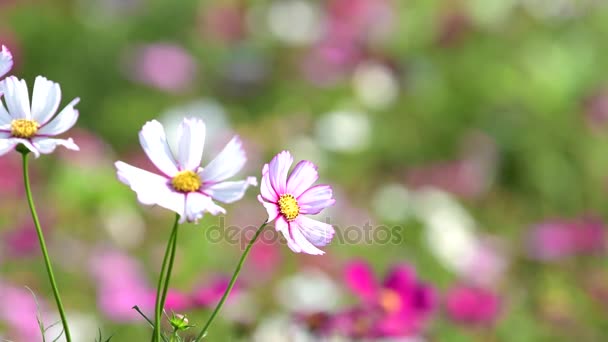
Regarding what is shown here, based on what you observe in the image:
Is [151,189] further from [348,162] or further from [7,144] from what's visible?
[348,162]

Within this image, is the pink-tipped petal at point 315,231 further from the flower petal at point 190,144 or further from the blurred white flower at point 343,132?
the blurred white flower at point 343,132

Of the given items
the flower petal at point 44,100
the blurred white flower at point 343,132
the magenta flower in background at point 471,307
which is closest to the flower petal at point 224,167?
the flower petal at point 44,100

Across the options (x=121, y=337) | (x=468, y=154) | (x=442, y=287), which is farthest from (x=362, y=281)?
(x=468, y=154)

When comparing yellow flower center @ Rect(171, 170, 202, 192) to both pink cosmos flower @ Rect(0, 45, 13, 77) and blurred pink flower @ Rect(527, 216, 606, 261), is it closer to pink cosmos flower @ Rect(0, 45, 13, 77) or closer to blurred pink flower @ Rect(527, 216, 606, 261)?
pink cosmos flower @ Rect(0, 45, 13, 77)

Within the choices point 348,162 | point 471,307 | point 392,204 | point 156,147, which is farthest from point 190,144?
point 348,162

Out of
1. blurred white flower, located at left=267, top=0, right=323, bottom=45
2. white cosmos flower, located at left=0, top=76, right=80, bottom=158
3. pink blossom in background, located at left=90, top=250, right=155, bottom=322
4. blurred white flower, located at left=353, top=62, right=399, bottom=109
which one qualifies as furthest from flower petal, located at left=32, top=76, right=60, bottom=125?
blurred white flower, located at left=267, top=0, right=323, bottom=45

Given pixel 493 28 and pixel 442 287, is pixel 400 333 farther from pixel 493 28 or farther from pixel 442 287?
pixel 493 28
